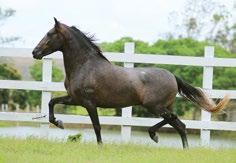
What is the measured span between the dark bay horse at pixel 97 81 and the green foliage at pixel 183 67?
33.3 ft

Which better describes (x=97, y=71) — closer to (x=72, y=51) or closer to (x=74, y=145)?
(x=72, y=51)

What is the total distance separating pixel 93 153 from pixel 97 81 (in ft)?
5.37

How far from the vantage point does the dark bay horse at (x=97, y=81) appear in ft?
33.2

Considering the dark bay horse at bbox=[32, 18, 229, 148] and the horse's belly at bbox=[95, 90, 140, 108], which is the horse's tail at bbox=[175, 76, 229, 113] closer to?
the dark bay horse at bbox=[32, 18, 229, 148]

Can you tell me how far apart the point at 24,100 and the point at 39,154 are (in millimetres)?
18129

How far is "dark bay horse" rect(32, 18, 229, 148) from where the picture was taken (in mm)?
10125

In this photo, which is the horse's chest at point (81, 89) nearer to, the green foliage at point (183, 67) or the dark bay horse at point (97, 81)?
the dark bay horse at point (97, 81)

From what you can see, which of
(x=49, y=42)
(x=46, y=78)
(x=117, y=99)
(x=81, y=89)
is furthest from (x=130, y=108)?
(x=49, y=42)

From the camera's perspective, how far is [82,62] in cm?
1031

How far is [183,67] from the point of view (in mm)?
22297

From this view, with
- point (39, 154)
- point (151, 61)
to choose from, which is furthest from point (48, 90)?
point (39, 154)

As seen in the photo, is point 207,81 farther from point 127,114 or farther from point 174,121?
point 174,121

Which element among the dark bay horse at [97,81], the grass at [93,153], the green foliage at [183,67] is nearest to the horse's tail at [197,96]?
the dark bay horse at [97,81]

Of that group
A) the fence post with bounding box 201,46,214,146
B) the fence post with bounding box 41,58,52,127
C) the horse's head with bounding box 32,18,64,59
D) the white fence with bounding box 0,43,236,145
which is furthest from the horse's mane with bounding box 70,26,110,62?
the fence post with bounding box 201,46,214,146
